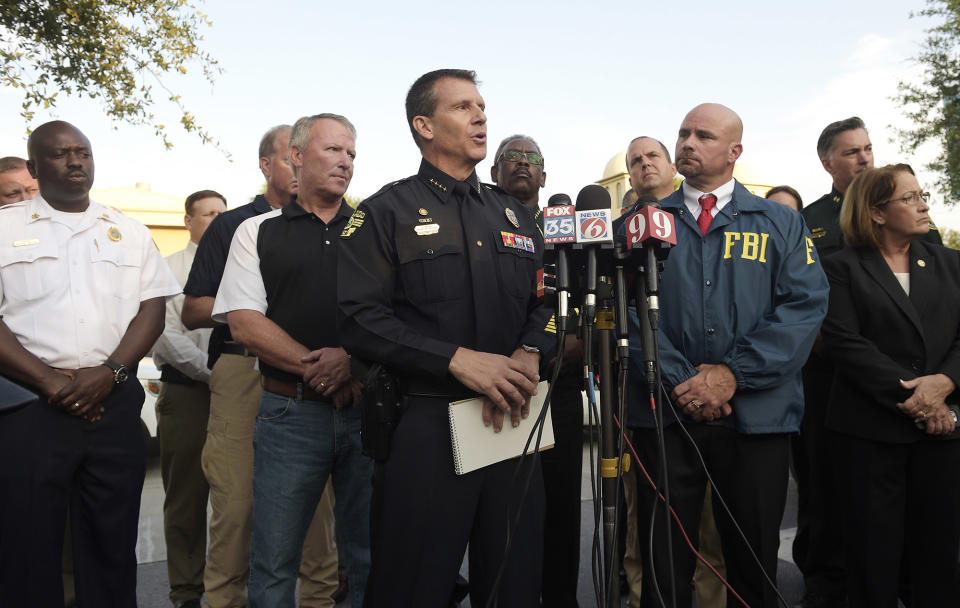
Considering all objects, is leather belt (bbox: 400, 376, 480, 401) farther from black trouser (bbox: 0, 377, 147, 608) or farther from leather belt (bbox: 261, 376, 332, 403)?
black trouser (bbox: 0, 377, 147, 608)

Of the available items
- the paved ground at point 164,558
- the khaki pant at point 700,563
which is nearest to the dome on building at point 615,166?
the paved ground at point 164,558

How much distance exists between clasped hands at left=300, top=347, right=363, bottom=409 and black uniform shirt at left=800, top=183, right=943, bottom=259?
2804mm

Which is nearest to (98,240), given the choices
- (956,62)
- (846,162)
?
(846,162)

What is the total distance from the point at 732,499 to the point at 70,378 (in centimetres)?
264

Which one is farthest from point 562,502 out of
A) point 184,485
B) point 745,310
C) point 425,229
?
point 184,485

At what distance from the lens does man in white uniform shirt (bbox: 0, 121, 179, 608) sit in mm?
2732

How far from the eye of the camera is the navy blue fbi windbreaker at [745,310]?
272cm

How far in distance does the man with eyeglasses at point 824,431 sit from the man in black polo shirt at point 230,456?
8.49ft

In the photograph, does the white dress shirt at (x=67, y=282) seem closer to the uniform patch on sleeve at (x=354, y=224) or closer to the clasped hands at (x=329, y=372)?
the clasped hands at (x=329, y=372)

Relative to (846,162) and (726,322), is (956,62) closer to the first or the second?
(846,162)

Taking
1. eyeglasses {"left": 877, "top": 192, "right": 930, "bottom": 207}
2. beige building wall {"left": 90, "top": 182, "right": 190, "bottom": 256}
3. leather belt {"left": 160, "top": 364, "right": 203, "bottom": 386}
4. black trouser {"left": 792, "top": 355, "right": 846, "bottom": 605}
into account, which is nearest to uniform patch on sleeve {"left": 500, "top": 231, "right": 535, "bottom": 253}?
eyeglasses {"left": 877, "top": 192, "right": 930, "bottom": 207}

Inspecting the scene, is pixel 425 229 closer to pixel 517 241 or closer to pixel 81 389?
pixel 517 241

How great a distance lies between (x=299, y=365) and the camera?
2828 mm

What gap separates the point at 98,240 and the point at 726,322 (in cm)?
266
